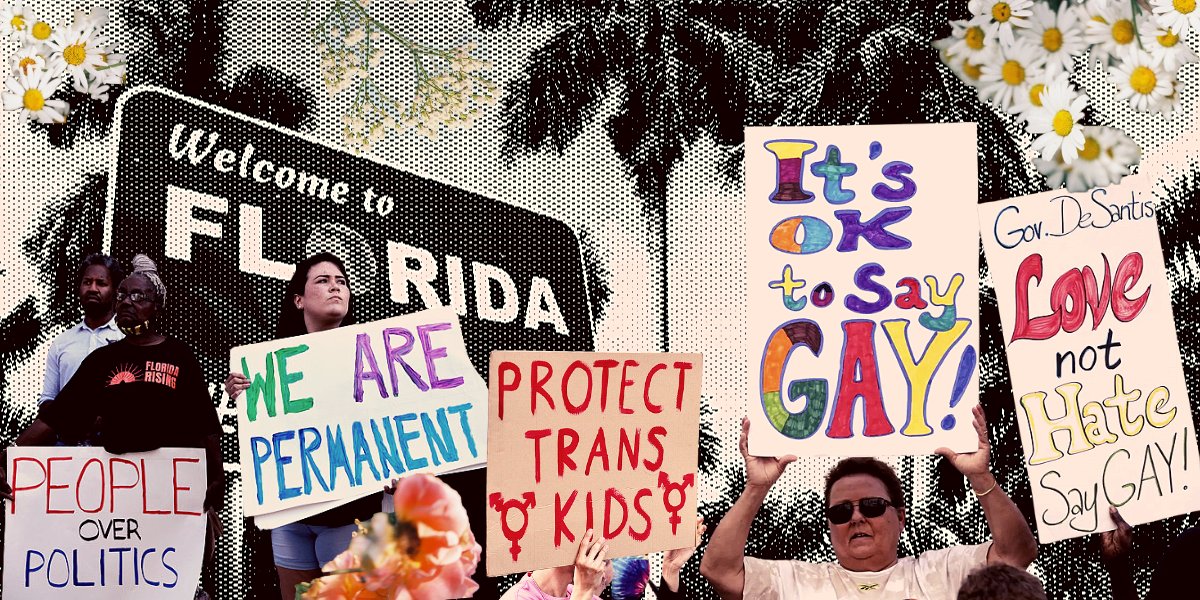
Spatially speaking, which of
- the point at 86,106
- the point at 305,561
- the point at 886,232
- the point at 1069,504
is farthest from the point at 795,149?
the point at 86,106

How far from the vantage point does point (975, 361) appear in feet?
8.54

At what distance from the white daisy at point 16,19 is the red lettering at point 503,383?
1443 millimetres

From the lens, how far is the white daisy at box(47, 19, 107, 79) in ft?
9.28

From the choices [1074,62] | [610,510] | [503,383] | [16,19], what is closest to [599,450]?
[610,510]

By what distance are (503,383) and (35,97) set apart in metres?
1.35

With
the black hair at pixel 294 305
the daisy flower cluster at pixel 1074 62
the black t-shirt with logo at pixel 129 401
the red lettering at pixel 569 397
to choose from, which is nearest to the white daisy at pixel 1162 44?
the daisy flower cluster at pixel 1074 62

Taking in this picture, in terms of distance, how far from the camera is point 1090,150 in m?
2.78

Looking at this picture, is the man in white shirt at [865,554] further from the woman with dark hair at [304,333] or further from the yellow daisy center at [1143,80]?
the yellow daisy center at [1143,80]

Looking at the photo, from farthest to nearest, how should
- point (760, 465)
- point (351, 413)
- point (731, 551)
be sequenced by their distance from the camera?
1. point (351, 413)
2. point (760, 465)
3. point (731, 551)

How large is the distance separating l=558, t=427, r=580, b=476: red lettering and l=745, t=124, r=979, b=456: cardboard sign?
1.34 ft

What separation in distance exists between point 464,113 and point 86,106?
89 centimetres

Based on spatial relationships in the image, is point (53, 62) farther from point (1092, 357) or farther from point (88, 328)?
point (1092, 357)

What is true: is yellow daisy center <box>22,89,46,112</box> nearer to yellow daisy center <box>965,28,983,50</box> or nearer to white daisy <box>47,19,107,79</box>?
white daisy <box>47,19,107,79</box>

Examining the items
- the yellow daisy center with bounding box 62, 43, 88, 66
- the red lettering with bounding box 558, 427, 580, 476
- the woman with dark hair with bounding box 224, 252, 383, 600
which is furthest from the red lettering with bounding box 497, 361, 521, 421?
the yellow daisy center with bounding box 62, 43, 88, 66
